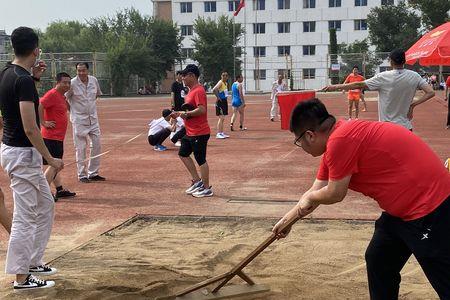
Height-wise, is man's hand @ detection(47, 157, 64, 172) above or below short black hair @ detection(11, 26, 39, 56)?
below

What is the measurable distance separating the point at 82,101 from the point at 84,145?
0.76 metres

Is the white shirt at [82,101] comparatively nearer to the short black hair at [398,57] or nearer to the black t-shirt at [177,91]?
the black t-shirt at [177,91]

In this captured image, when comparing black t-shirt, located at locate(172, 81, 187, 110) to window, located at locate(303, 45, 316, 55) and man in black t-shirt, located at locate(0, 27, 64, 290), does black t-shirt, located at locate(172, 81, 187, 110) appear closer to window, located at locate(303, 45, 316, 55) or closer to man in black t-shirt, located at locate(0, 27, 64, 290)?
man in black t-shirt, located at locate(0, 27, 64, 290)

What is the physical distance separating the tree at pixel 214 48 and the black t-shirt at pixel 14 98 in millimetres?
60222

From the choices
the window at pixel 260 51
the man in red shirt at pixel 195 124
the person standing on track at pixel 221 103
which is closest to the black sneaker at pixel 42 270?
the man in red shirt at pixel 195 124

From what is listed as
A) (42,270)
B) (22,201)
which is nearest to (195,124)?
(42,270)

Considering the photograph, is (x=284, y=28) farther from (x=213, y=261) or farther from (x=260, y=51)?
(x=213, y=261)

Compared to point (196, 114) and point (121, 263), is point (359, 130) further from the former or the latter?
point (196, 114)

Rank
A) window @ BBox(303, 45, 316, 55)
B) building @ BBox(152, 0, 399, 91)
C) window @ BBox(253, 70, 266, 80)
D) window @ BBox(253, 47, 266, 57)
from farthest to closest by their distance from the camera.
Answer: window @ BBox(253, 47, 266, 57)
window @ BBox(303, 45, 316, 55)
building @ BBox(152, 0, 399, 91)
window @ BBox(253, 70, 266, 80)

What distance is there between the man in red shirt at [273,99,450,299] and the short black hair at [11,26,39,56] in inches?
98.9

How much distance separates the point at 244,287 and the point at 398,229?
1.81 metres

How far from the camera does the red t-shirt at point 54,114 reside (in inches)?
313

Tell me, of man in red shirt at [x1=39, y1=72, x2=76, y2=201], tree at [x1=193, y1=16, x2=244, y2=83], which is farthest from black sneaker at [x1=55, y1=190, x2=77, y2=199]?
tree at [x1=193, y1=16, x2=244, y2=83]

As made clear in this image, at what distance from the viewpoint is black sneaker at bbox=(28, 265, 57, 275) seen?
494 cm
